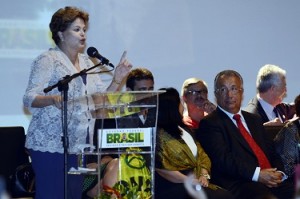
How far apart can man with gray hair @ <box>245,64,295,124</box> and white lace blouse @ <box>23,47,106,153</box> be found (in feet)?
7.66

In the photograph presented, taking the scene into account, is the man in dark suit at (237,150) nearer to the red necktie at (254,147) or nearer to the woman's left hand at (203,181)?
the red necktie at (254,147)

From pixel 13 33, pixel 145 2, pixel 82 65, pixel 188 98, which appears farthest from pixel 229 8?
pixel 82 65

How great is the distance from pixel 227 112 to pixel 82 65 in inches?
51.5

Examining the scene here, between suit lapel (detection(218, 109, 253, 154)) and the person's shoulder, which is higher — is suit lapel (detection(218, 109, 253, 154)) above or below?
below

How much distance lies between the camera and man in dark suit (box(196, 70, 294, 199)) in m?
4.79

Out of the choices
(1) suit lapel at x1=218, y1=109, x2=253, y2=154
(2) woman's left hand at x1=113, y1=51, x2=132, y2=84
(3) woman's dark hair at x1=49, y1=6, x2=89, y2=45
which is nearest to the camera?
(2) woman's left hand at x1=113, y1=51, x2=132, y2=84

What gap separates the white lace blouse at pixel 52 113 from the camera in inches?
154

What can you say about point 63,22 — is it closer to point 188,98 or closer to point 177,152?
point 177,152

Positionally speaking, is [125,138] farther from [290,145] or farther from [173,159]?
[290,145]

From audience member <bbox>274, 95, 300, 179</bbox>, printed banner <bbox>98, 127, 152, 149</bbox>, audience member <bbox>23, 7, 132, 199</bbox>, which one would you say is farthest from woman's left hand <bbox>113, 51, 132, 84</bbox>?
audience member <bbox>274, 95, 300, 179</bbox>

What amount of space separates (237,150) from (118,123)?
4.81 feet

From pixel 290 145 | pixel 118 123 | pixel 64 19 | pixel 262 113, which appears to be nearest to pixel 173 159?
pixel 290 145

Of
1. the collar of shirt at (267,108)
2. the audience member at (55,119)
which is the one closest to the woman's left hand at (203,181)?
the audience member at (55,119)

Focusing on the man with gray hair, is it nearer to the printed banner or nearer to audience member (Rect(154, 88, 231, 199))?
audience member (Rect(154, 88, 231, 199))
